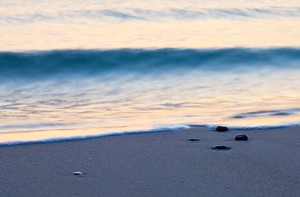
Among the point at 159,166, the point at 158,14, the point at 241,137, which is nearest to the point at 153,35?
the point at 158,14

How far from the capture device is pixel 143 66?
9.83 meters

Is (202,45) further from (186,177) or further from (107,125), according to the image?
(186,177)

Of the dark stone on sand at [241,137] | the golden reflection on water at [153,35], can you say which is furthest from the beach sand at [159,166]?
the golden reflection on water at [153,35]

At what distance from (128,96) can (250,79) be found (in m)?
1.93

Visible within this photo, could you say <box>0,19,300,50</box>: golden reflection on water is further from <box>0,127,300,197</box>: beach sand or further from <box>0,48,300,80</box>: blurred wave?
<box>0,127,300,197</box>: beach sand

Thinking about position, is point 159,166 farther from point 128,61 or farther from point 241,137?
point 128,61

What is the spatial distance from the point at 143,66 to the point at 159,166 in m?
5.86

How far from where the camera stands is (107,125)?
5441mm

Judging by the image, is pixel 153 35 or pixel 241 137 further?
pixel 153 35

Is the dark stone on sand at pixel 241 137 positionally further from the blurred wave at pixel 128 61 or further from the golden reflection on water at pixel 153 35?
the golden reflection on water at pixel 153 35

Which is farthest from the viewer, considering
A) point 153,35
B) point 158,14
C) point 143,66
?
point 158,14

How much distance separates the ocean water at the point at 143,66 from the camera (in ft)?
18.6

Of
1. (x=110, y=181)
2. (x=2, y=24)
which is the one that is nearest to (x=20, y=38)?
(x=2, y=24)

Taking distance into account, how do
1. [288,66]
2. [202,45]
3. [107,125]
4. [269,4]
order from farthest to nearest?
1. [269,4]
2. [202,45]
3. [288,66]
4. [107,125]
